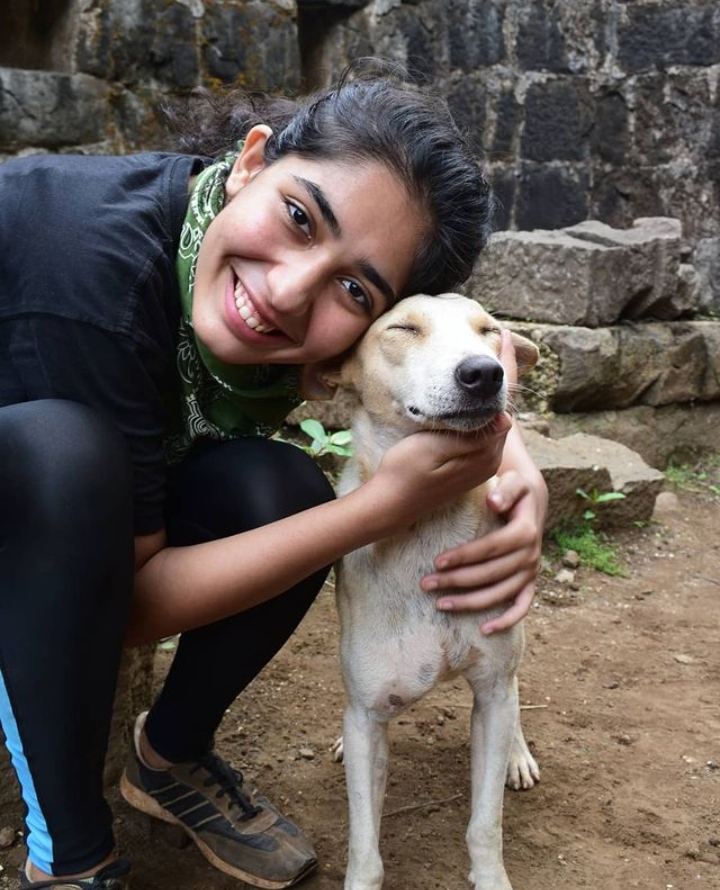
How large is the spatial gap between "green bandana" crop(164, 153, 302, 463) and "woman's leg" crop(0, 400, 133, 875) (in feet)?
0.87

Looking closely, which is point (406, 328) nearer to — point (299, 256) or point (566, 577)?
point (299, 256)

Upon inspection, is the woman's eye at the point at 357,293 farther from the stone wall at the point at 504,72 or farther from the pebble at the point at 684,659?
the stone wall at the point at 504,72

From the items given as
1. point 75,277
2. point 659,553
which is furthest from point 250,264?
point 659,553

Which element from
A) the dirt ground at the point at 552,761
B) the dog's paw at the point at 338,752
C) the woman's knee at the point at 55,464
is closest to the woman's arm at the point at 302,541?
the woman's knee at the point at 55,464

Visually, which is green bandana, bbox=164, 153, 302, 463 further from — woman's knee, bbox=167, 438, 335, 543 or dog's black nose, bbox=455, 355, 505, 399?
dog's black nose, bbox=455, 355, 505, 399

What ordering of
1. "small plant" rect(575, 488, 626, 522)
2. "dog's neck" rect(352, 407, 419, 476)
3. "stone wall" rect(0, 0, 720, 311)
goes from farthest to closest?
1. "stone wall" rect(0, 0, 720, 311)
2. "small plant" rect(575, 488, 626, 522)
3. "dog's neck" rect(352, 407, 419, 476)

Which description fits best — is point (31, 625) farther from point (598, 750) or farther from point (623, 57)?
point (623, 57)

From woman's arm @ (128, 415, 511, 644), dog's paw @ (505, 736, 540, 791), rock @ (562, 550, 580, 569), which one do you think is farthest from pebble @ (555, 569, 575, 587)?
woman's arm @ (128, 415, 511, 644)

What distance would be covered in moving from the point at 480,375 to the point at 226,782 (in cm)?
106

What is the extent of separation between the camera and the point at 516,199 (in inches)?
201

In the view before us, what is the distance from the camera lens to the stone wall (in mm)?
Answer: 4000

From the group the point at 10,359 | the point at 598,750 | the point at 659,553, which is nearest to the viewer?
the point at 10,359

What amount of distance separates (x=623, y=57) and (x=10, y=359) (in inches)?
157

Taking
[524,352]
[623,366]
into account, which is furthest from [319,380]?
[623,366]
